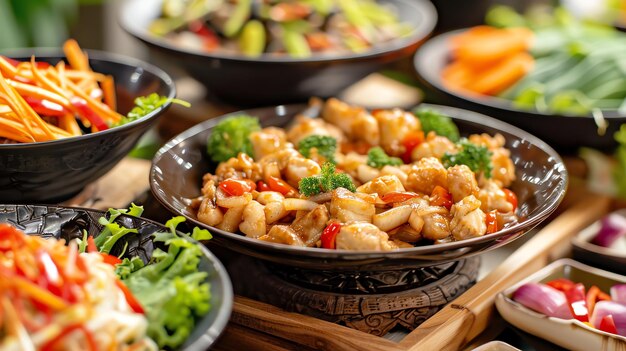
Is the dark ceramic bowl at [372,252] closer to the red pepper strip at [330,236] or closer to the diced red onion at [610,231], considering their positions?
the red pepper strip at [330,236]

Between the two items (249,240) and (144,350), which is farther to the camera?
(249,240)

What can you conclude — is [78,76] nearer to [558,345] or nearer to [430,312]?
[430,312]

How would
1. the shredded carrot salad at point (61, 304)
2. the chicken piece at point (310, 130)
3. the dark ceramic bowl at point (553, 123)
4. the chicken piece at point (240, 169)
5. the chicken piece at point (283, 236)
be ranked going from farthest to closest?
the dark ceramic bowl at point (553, 123)
the chicken piece at point (310, 130)
the chicken piece at point (240, 169)
the chicken piece at point (283, 236)
the shredded carrot salad at point (61, 304)

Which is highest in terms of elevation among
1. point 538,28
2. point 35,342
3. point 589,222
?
point 35,342

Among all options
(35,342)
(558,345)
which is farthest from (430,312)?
(35,342)

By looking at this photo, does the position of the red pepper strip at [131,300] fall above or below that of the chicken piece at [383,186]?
above

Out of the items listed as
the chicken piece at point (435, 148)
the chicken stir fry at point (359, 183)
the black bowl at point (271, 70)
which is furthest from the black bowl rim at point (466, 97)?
the chicken piece at point (435, 148)

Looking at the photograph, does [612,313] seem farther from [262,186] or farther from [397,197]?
[262,186]

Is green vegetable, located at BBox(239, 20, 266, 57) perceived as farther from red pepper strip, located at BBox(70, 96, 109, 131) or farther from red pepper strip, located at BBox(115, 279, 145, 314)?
red pepper strip, located at BBox(115, 279, 145, 314)
